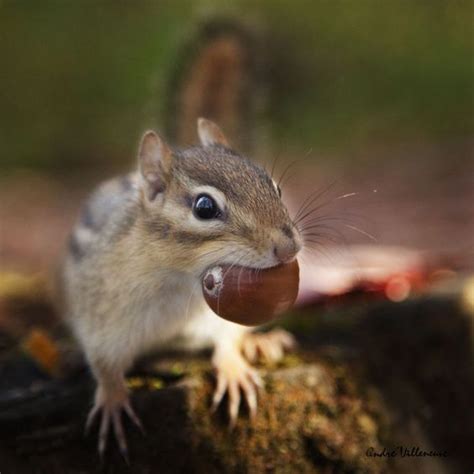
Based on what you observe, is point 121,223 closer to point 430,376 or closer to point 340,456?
point 340,456

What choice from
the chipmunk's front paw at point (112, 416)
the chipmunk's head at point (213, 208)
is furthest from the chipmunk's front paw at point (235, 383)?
the chipmunk's head at point (213, 208)

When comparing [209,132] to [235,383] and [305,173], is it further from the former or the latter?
[305,173]

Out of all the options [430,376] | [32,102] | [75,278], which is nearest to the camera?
[75,278]

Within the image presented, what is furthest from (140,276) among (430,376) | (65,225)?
(65,225)

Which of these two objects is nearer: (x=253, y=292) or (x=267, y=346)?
(x=253, y=292)

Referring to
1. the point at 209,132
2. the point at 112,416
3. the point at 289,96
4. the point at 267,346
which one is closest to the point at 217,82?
the point at 209,132
